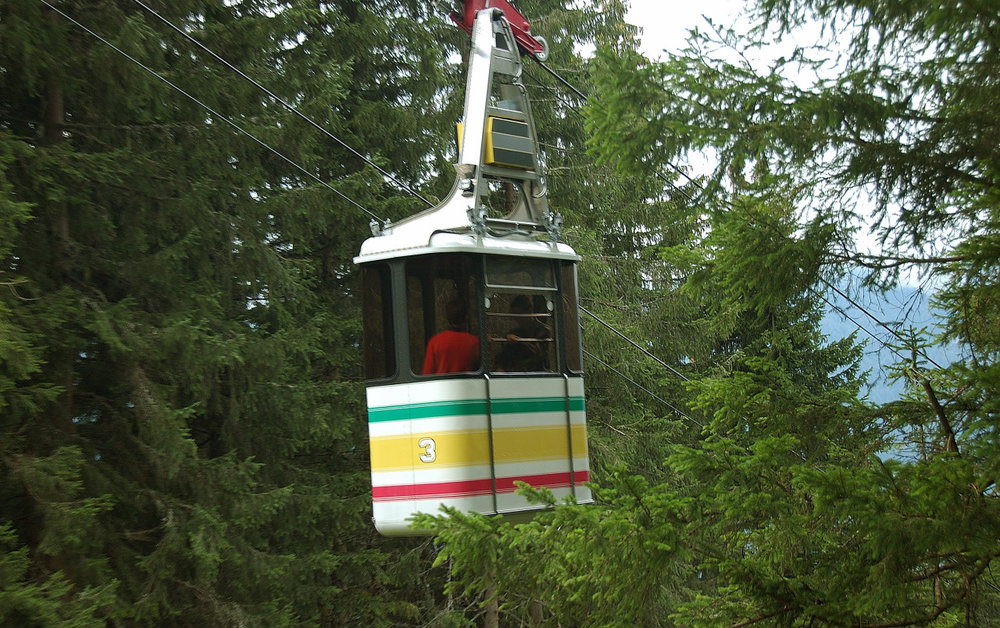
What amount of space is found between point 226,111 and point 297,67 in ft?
3.70

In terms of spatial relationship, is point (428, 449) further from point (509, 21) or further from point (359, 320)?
point (359, 320)

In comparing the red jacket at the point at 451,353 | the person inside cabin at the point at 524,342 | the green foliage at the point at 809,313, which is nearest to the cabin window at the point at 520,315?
the person inside cabin at the point at 524,342

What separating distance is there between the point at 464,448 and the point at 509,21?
332cm

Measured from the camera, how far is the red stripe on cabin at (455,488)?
247 inches

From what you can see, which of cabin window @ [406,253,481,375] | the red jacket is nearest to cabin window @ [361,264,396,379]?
cabin window @ [406,253,481,375]

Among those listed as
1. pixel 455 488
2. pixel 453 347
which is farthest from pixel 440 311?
pixel 455 488

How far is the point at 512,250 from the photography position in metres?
6.75

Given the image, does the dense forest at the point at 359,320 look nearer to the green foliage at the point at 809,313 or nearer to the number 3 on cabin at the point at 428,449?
the green foliage at the point at 809,313

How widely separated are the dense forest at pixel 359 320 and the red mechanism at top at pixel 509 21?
1062 mm

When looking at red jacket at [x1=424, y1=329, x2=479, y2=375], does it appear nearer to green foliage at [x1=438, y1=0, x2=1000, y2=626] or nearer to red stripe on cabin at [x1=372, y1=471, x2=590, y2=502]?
red stripe on cabin at [x1=372, y1=471, x2=590, y2=502]

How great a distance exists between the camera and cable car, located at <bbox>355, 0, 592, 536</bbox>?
6.38m

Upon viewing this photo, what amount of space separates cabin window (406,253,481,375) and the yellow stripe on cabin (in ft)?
1.51

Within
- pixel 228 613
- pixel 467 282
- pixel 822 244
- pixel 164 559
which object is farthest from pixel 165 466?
pixel 822 244

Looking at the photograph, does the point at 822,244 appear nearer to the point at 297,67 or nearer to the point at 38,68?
the point at 38,68
